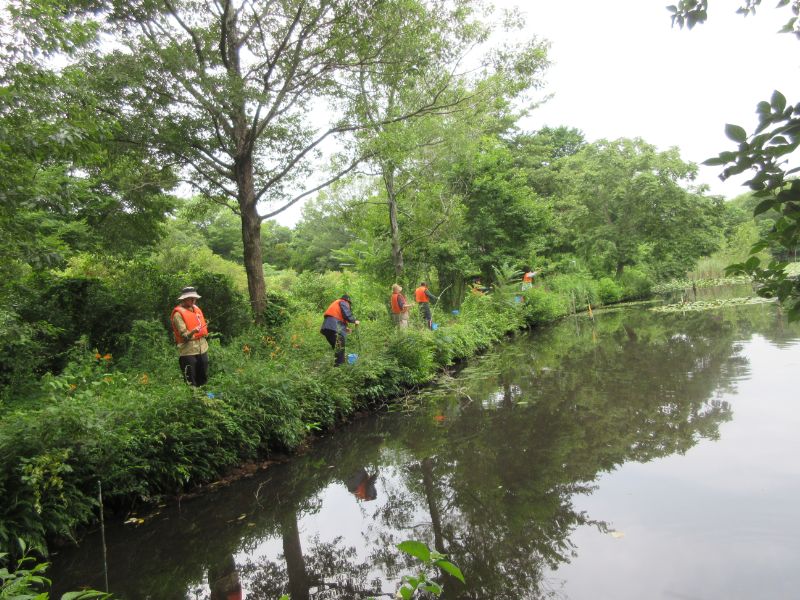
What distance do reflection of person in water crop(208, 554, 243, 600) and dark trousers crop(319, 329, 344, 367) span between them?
4.60 meters

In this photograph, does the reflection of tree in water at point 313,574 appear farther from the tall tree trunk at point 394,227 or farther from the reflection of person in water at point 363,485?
the tall tree trunk at point 394,227

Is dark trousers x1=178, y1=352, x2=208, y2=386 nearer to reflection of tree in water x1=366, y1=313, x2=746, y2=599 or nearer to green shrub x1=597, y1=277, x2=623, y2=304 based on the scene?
reflection of tree in water x1=366, y1=313, x2=746, y2=599

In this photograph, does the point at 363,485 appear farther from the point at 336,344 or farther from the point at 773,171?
the point at 773,171

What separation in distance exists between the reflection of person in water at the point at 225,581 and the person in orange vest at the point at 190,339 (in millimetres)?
3145

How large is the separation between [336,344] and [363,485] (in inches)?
139

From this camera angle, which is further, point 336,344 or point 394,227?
point 394,227

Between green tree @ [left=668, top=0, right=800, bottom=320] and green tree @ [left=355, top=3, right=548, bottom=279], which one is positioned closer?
green tree @ [left=668, top=0, right=800, bottom=320]

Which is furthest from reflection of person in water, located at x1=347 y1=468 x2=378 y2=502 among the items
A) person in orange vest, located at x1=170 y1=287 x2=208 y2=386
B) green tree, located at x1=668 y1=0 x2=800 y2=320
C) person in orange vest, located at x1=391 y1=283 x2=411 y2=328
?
person in orange vest, located at x1=391 y1=283 x2=411 y2=328

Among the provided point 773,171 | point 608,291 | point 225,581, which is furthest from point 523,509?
point 608,291

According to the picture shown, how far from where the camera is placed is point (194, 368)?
6.79m

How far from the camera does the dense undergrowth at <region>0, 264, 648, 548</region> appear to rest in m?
4.19

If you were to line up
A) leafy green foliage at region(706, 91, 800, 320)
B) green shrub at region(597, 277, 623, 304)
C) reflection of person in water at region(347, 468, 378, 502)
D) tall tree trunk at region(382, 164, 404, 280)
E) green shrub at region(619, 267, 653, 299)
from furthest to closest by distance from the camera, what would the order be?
green shrub at region(619, 267, 653, 299), green shrub at region(597, 277, 623, 304), tall tree trunk at region(382, 164, 404, 280), reflection of person in water at region(347, 468, 378, 502), leafy green foliage at region(706, 91, 800, 320)

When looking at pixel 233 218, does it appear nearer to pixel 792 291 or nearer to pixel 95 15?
pixel 95 15

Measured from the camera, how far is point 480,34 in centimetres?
1114
